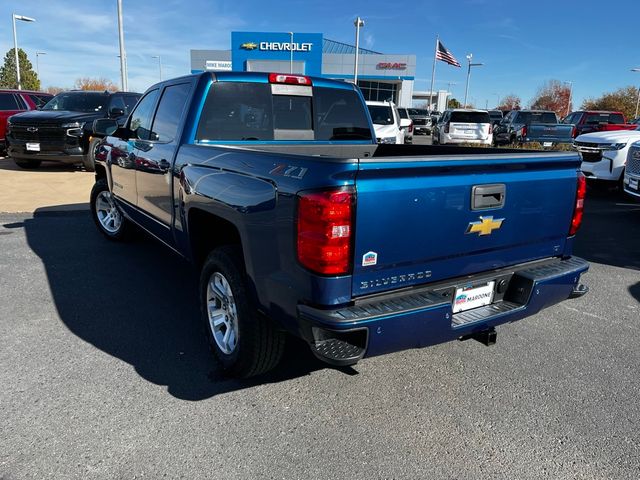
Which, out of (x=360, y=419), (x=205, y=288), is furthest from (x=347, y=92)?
(x=360, y=419)

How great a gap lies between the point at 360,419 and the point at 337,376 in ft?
1.69

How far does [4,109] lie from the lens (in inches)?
563

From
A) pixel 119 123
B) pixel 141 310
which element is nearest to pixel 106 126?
pixel 119 123

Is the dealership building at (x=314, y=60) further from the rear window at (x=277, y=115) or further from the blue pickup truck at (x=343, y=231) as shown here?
the blue pickup truck at (x=343, y=231)

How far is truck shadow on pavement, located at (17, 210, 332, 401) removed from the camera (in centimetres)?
333

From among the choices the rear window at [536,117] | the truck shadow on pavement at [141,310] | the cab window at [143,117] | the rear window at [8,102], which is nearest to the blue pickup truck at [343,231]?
the truck shadow on pavement at [141,310]

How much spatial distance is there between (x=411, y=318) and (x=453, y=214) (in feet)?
2.02

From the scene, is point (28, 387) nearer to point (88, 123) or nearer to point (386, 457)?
point (386, 457)

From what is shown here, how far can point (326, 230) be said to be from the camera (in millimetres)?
2305

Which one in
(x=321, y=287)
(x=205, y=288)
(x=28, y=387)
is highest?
(x=321, y=287)

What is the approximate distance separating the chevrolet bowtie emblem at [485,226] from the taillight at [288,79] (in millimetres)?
2239

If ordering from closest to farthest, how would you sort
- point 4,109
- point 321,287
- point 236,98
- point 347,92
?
1. point 321,287
2. point 236,98
3. point 347,92
4. point 4,109

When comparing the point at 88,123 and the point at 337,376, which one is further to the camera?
the point at 88,123

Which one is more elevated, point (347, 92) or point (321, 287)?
point (347, 92)
